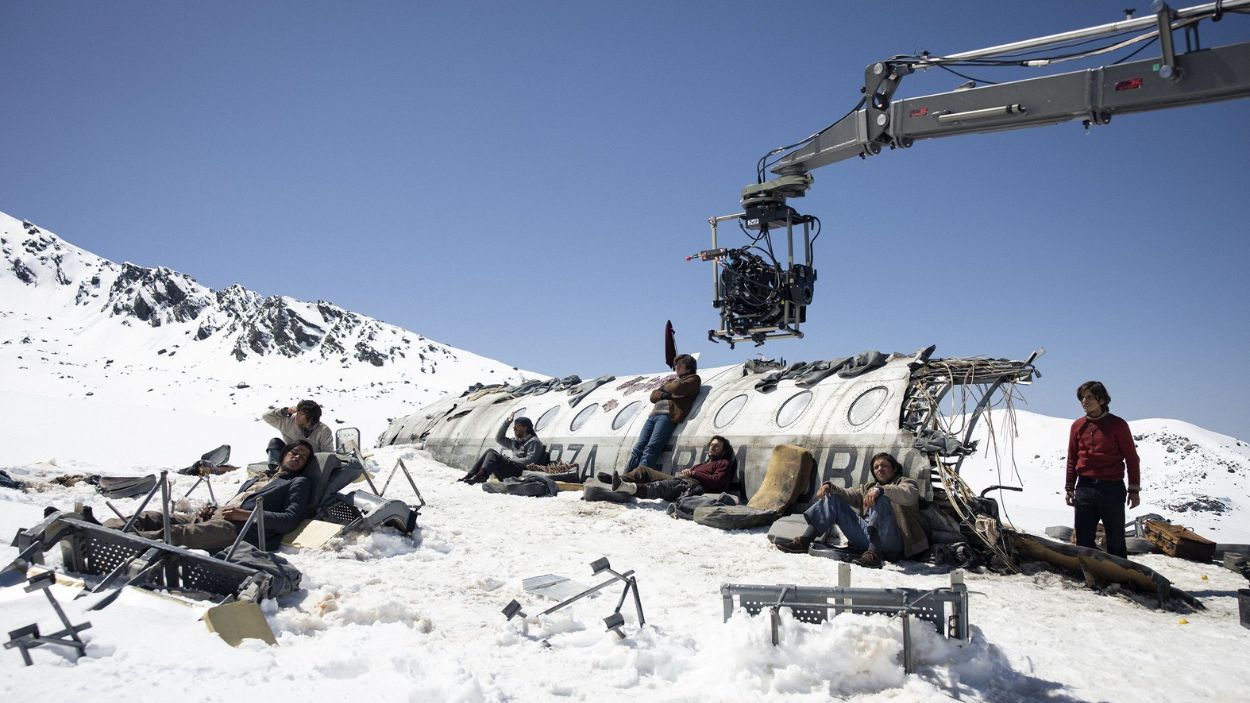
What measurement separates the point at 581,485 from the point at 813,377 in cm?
378

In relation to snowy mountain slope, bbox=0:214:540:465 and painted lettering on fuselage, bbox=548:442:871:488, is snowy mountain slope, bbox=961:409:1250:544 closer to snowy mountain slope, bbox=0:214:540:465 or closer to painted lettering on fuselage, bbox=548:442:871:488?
painted lettering on fuselage, bbox=548:442:871:488

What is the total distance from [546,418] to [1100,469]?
9568mm

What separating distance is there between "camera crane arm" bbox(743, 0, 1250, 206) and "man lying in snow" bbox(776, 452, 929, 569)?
329 centimetres

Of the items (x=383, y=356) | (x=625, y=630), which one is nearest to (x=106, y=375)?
(x=383, y=356)

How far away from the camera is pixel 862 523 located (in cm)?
736

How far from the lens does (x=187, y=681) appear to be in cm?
342

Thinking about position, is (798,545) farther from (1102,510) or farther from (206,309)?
(206,309)

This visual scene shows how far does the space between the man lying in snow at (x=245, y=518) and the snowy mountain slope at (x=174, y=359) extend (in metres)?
9.40

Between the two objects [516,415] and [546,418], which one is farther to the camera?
[516,415]

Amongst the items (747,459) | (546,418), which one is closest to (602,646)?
(747,459)

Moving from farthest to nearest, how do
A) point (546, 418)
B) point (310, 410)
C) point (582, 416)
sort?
point (546, 418), point (582, 416), point (310, 410)

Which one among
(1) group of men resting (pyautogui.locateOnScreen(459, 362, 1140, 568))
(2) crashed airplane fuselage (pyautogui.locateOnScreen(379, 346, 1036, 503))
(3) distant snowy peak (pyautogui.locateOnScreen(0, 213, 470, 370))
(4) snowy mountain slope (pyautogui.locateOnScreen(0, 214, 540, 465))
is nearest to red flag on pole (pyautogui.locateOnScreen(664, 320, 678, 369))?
(2) crashed airplane fuselage (pyautogui.locateOnScreen(379, 346, 1036, 503))

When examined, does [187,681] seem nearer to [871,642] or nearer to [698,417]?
[871,642]

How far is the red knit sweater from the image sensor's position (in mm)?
6617
